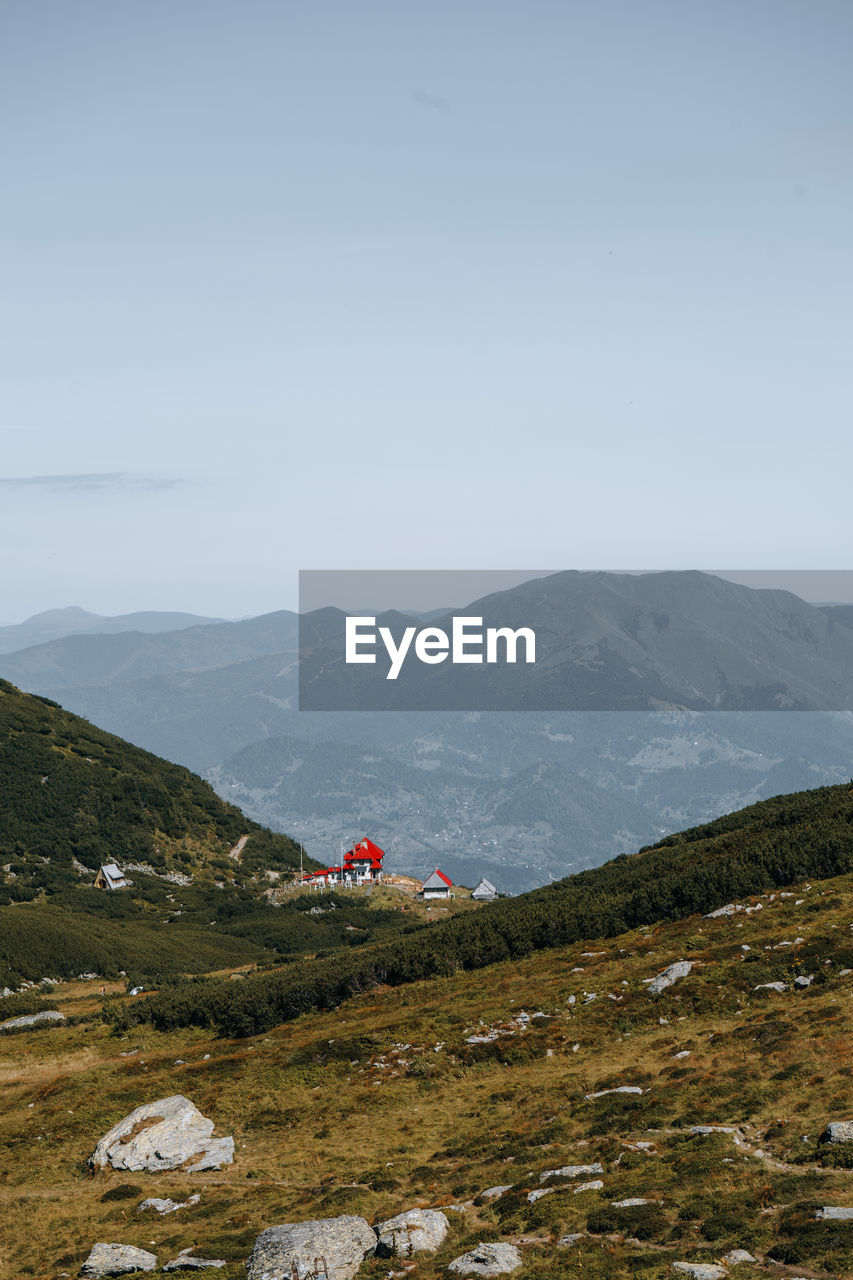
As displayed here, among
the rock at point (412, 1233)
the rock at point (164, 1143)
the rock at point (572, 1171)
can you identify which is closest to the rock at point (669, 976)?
the rock at point (572, 1171)

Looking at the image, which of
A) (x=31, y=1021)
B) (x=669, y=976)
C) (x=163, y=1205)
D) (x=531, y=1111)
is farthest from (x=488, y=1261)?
(x=31, y=1021)

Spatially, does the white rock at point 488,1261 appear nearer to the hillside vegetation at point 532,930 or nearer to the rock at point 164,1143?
the rock at point 164,1143

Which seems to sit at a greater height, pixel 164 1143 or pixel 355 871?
pixel 164 1143

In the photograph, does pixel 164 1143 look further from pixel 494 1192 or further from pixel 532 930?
pixel 532 930

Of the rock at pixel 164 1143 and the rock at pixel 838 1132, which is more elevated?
the rock at pixel 838 1132

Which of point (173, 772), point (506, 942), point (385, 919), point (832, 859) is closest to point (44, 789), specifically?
point (173, 772)

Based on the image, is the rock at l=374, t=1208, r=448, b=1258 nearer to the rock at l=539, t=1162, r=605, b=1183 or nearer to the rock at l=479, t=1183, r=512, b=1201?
the rock at l=479, t=1183, r=512, b=1201

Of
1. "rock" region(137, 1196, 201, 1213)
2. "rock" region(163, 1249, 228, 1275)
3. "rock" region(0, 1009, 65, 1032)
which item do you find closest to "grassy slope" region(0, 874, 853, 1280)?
"rock" region(163, 1249, 228, 1275)
